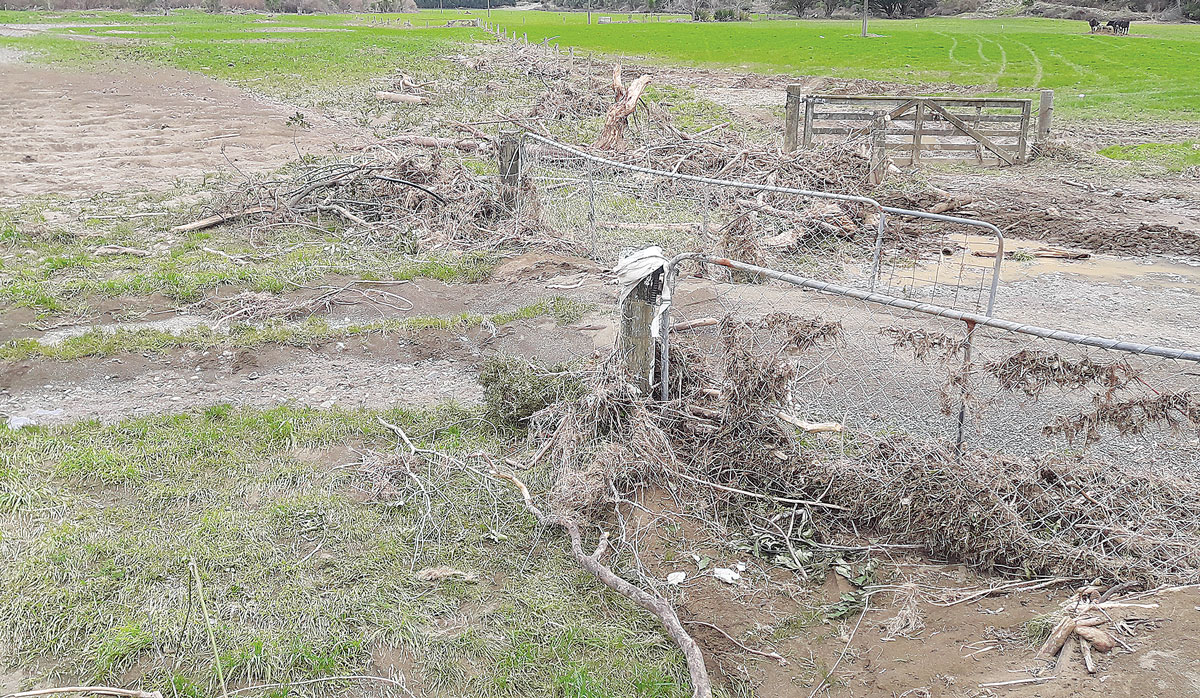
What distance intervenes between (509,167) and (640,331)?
283 inches

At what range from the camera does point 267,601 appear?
4.95 meters

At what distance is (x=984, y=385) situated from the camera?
6.09 m

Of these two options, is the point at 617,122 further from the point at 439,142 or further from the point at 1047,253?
the point at 1047,253

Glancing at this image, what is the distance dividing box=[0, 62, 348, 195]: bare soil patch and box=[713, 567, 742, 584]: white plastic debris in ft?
48.4

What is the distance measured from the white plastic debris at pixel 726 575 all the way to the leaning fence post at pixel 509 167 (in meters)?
8.33

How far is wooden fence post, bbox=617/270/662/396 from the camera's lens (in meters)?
5.81

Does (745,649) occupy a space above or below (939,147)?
below

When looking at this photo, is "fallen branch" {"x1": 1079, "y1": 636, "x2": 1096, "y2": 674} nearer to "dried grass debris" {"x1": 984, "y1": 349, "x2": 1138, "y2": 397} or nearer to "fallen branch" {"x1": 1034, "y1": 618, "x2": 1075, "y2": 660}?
"fallen branch" {"x1": 1034, "y1": 618, "x2": 1075, "y2": 660}

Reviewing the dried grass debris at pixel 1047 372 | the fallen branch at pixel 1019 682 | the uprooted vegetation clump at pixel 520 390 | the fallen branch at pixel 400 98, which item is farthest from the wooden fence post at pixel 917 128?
the fallen branch at pixel 1019 682

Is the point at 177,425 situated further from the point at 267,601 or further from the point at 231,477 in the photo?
the point at 267,601

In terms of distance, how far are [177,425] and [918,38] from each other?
207ft

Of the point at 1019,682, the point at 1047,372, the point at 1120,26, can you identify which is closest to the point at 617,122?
the point at 1047,372

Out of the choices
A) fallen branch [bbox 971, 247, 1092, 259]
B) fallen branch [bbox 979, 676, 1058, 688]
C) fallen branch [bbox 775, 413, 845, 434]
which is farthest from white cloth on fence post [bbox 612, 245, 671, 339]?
fallen branch [bbox 971, 247, 1092, 259]

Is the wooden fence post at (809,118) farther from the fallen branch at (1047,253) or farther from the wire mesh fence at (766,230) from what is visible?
the fallen branch at (1047,253)
